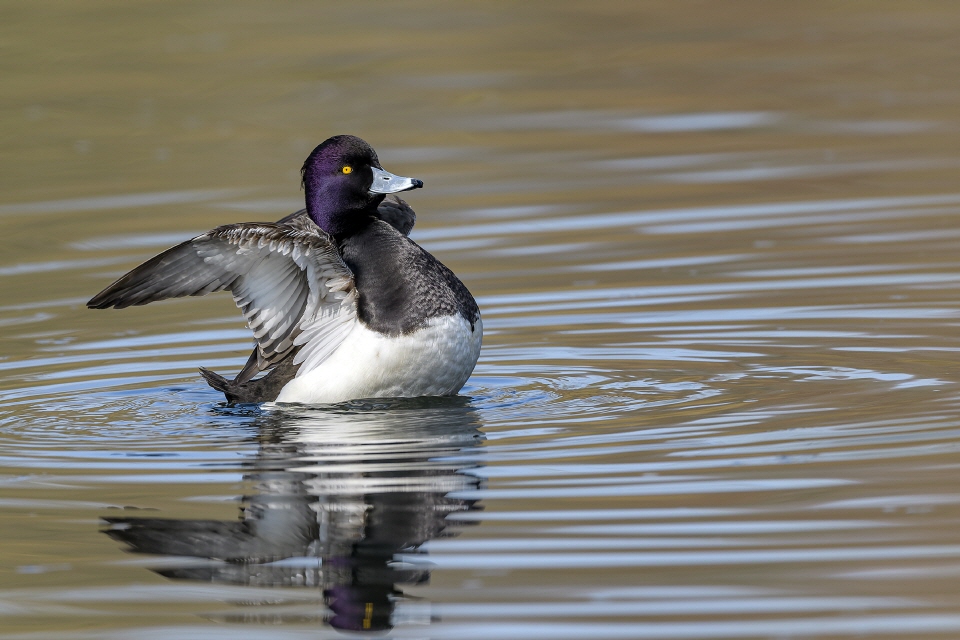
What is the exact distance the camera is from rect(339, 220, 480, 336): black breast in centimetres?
820

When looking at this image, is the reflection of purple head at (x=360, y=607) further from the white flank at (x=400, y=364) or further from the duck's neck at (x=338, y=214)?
the duck's neck at (x=338, y=214)

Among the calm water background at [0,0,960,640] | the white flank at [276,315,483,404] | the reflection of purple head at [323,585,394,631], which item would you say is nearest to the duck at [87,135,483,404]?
the white flank at [276,315,483,404]

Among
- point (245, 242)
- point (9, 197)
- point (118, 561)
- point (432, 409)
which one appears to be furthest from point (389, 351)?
point (9, 197)

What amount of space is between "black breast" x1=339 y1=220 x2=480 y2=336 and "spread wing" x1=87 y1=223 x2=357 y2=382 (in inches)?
4.5

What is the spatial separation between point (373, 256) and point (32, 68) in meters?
11.5

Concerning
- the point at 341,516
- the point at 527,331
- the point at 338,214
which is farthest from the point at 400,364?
the point at 527,331

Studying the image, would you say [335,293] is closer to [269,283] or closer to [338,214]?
[269,283]

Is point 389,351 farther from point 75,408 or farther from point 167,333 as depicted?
point 167,333

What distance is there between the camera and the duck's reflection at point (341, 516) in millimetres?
5680

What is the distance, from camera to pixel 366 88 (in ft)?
60.5

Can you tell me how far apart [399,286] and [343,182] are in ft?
2.47

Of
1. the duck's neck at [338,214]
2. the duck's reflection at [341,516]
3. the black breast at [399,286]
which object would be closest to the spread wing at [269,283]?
the black breast at [399,286]

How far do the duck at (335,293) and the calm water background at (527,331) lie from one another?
0.73ft

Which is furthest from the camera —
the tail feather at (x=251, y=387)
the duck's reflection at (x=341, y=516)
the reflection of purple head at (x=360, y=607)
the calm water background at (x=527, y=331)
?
the tail feather at (x=251, y=387)
